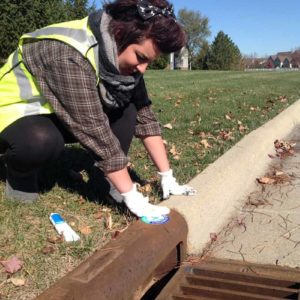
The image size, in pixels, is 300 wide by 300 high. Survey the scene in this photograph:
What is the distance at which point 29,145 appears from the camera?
268 centimetres

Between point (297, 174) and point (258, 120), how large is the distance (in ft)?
6.96

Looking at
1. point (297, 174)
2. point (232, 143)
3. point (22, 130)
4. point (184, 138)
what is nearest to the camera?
point (22, 130)

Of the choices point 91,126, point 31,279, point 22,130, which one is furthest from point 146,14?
point 31,279

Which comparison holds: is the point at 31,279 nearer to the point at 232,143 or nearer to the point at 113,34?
the point at 113,34

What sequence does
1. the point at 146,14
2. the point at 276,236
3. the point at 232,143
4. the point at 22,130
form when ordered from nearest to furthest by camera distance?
1. the point at 146,14
2. the point at 22,130
3. the point at 276,236
4. the point at 232,143

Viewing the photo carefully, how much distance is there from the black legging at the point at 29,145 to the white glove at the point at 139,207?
514mm

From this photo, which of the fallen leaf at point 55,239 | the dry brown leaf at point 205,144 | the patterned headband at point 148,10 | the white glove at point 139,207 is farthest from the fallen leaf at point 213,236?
the dry brown leaf at point 205,144

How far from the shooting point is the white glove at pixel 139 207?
2588 mm

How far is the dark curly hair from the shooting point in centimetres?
237

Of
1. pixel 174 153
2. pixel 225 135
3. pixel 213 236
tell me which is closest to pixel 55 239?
pixel 213 236

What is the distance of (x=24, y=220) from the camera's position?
2.77 meters

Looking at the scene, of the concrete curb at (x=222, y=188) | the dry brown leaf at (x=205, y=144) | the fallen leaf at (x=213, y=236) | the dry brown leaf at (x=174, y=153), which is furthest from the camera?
the dry brown leaf at (x=205, y=144)

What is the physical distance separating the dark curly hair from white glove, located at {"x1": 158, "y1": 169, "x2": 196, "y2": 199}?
890 mm

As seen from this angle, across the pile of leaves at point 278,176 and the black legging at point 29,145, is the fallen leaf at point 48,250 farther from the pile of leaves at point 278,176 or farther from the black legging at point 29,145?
the pile of leaves at point 278,176
